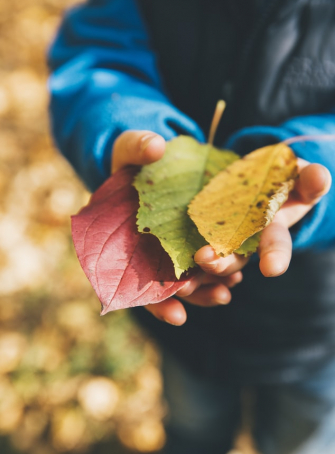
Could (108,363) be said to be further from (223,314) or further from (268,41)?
(268,41)

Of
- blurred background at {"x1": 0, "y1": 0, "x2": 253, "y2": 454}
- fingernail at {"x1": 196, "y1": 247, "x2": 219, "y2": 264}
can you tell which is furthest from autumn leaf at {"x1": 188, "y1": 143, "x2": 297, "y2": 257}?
blurred background at {"x1": 0, "y1": 0, "x2": 253, "y2": 454}

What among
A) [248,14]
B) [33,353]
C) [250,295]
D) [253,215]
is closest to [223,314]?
[250,295]

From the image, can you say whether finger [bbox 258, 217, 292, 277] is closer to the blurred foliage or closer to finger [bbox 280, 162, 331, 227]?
finger [bbox 280, 162, 331, 227]

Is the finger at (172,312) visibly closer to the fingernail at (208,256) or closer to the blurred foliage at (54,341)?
the fingernail at (208,256)

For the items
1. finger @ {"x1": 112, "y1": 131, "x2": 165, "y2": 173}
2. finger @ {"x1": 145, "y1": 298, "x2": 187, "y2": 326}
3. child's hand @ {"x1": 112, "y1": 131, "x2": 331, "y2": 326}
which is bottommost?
finger @ {"x1": 145, "y1": 298, "x2": 187, "y2": 326}

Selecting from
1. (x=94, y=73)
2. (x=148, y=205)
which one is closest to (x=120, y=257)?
(x=148, y=205)

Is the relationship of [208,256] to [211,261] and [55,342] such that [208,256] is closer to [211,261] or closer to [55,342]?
[211,261]

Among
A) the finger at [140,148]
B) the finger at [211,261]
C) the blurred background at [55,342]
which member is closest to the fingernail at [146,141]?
the finger at [140,148]
